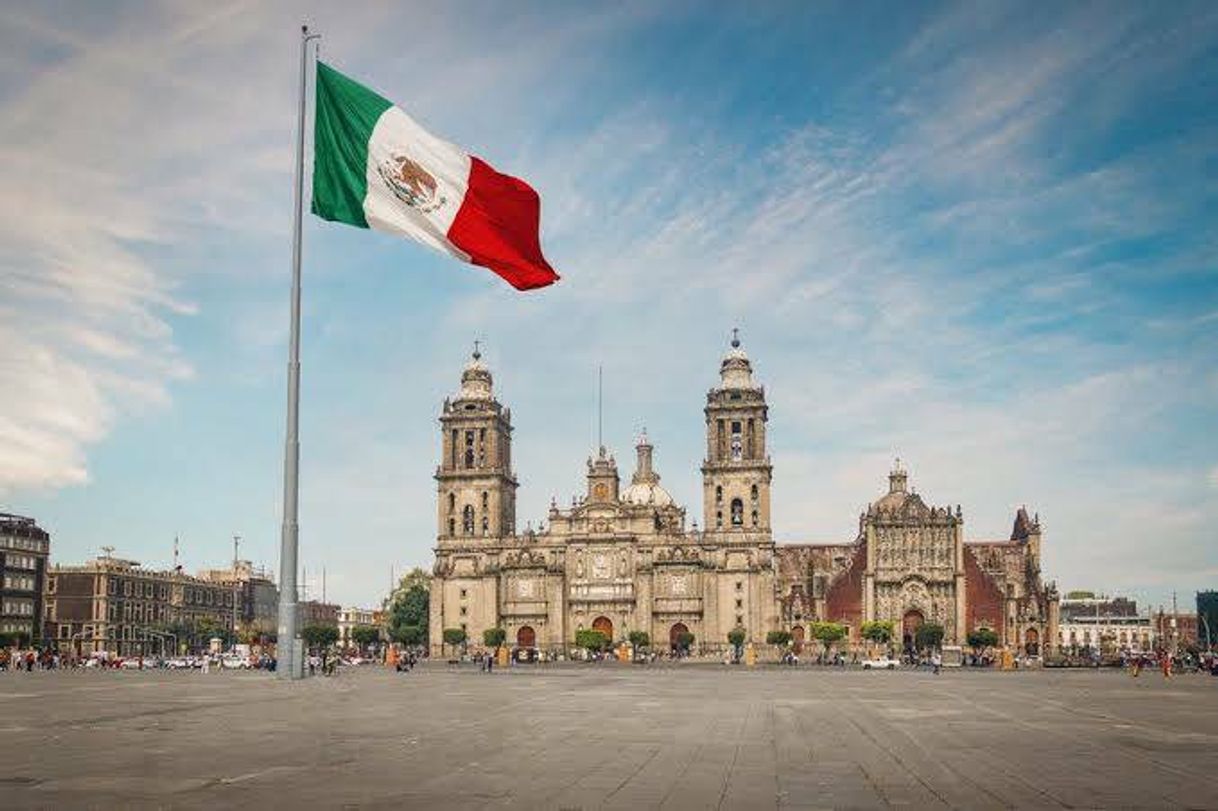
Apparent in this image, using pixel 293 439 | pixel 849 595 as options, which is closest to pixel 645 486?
pixel 849 595

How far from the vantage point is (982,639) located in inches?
4779

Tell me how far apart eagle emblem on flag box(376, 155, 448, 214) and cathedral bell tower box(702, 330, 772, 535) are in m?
105

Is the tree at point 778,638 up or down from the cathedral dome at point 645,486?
down

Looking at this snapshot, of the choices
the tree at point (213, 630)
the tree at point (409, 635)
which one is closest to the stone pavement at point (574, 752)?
the tree at point (409, 635)

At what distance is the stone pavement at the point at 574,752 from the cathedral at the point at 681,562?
9143 centimetres

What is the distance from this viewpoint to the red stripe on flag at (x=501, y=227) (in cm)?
2358

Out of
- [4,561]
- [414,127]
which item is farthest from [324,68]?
[4,561]

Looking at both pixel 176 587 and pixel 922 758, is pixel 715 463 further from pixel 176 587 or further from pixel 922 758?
pixel 922 758

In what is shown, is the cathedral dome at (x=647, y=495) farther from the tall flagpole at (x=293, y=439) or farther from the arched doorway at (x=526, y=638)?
the tall flagpole at (x=293, y=439)

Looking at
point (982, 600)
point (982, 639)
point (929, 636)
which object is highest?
point (982, 600)

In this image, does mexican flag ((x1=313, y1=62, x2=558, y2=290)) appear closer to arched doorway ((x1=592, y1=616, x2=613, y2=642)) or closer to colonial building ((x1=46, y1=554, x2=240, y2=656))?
arched doorway ((x1=592, y1=616, x2=613, y2=642))

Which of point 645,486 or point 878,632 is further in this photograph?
point 645,486

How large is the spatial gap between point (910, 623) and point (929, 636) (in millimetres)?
13166

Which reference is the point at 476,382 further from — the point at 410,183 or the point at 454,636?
the point at 410,183
